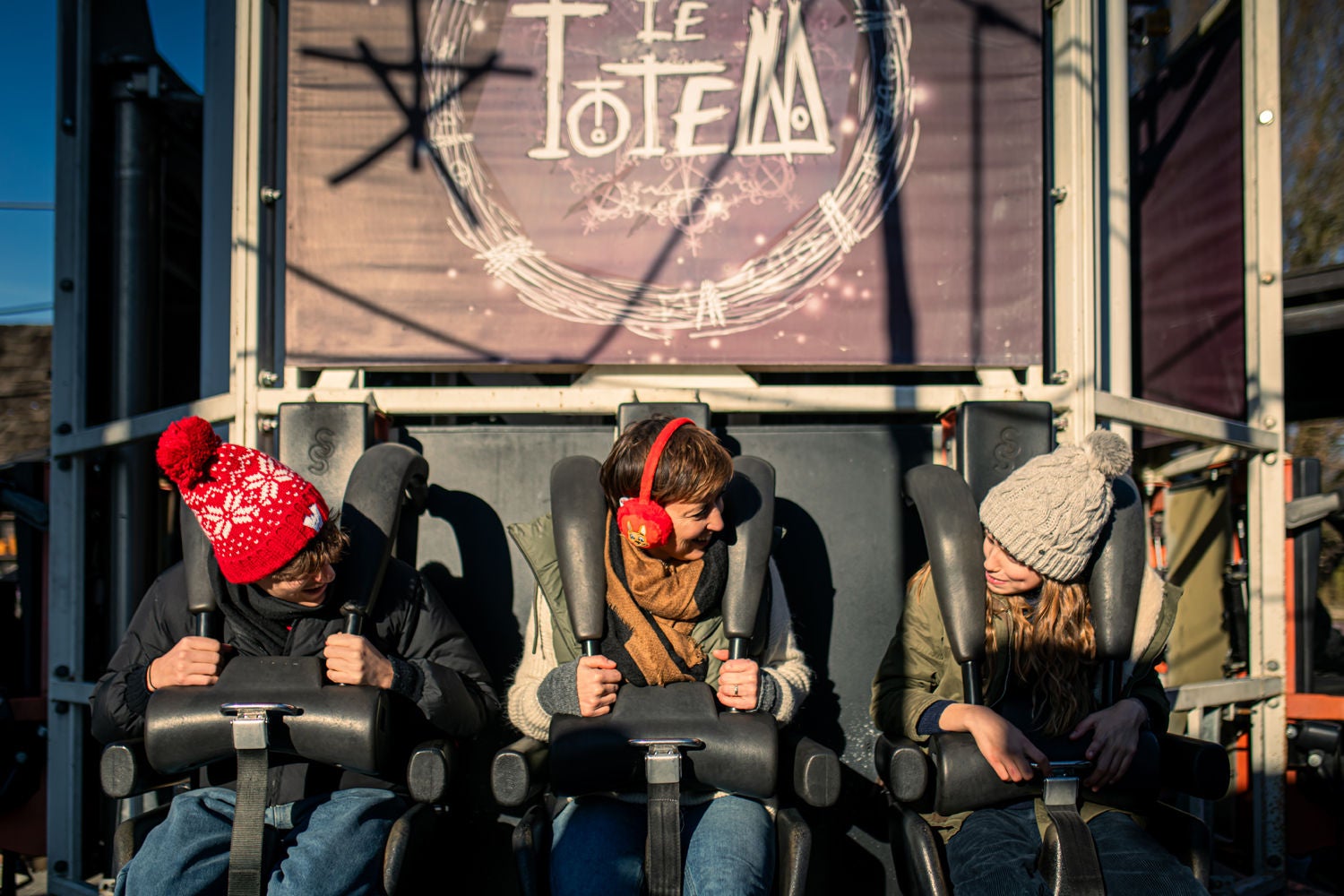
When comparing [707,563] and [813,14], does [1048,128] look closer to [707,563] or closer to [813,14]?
[813,14]

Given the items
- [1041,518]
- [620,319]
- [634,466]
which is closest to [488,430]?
[620,319]

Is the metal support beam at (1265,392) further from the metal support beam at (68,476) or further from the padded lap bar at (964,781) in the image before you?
the metal support beam at (68,476)

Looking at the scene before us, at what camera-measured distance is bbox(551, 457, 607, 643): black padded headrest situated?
7.28ft

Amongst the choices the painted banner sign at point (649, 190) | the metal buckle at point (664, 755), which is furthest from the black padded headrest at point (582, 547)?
the painted banner sign at point (649, 190)

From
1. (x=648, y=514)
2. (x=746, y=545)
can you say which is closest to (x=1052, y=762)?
(x=746, y=545)

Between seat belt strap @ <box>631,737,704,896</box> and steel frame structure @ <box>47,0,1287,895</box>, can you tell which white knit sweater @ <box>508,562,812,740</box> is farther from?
steel frame structure @ <box>47,0,1287,895</box>

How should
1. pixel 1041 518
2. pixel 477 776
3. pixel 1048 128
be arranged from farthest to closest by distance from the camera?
pixel 1048 128 < pixel 477 776 < pixel 1041 518

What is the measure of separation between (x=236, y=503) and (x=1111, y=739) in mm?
2023

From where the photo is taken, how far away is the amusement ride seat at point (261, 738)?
2016mm

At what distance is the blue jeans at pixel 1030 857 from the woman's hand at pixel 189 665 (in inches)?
67.8

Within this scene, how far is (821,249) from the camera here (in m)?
2.89

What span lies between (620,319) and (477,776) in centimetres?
144

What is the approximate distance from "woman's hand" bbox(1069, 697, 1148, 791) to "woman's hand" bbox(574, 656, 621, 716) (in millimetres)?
1055

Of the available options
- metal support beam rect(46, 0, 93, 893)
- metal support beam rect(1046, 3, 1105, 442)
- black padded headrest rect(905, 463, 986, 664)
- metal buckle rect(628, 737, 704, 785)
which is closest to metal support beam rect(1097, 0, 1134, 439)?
metal support beam rect(1046, 3, 1105, 442)
